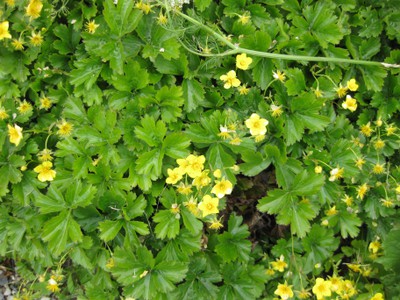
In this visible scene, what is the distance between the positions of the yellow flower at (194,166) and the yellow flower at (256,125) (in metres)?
0.26

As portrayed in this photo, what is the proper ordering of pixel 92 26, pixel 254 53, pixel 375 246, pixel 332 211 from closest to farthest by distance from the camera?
pixel 254 53
pixel 92 26
pixel 332 211
pixel 375 246

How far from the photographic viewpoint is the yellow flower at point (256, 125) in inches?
71.8

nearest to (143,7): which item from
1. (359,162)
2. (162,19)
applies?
(162,19)

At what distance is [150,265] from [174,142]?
22.4 inches

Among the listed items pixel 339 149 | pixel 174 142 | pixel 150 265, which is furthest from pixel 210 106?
pixel 150 265

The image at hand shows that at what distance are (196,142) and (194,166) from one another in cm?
17

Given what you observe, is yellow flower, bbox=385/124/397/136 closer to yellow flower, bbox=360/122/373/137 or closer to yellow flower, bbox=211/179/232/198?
yellow flower, bbox=360/122/373/137

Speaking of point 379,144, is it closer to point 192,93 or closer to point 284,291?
point 284,291

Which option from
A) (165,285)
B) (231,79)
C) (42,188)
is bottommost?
(165,285)

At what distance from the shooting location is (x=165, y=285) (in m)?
1.85

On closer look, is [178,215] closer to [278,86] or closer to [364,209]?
[278,86]

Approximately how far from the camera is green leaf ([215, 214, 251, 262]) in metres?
2.01

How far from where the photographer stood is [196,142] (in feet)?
6.28

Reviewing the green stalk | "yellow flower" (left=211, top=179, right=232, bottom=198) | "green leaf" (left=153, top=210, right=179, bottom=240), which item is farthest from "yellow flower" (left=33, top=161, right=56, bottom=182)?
the green stalk
